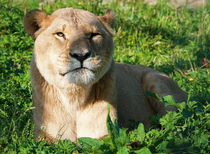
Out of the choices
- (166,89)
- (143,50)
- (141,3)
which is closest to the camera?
(166,89)

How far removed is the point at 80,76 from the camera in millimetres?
2691

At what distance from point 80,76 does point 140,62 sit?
10.5ft

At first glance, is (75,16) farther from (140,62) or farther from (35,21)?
(140,62)

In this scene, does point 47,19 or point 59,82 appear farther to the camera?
point 47,19

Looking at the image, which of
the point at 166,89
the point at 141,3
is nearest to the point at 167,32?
the point at 141,3

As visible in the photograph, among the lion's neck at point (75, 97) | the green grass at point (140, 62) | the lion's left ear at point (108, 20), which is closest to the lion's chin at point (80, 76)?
the lion's neck at point (75, 97)

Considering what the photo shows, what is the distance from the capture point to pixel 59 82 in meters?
2.78

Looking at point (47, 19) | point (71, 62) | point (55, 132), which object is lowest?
point (55, 132)

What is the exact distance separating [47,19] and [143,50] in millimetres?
3351

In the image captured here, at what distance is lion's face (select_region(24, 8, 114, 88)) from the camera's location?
2.65 meters

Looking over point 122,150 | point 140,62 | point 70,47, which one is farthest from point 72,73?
point 140,62

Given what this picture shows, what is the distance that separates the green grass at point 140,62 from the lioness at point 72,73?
0.22 meters

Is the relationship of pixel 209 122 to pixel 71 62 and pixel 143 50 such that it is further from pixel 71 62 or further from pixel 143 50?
pixel 143 50

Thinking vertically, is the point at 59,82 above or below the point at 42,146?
above
